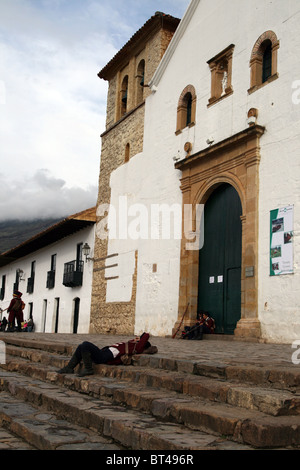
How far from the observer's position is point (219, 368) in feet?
16.1

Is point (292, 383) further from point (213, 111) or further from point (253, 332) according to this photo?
point (213, 111)

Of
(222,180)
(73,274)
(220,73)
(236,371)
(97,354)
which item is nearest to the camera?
(236,371)

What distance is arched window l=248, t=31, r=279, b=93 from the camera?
38.4ft

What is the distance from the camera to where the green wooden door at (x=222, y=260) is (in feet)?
40.3

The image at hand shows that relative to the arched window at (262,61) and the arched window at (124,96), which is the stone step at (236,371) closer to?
the arched window at (262,61)

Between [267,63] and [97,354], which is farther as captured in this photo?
[267,63]

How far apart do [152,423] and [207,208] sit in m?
10.2

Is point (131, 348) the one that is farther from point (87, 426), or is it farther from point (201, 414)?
point (201, 414)

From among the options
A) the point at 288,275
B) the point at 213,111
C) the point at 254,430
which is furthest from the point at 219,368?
the point at 213,111

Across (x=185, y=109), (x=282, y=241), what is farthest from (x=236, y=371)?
(x=185, y=109)

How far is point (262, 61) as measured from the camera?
1200 cm

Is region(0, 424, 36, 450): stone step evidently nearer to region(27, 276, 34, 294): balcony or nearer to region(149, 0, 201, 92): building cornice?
region(149, 0, 201, 92): building cornice

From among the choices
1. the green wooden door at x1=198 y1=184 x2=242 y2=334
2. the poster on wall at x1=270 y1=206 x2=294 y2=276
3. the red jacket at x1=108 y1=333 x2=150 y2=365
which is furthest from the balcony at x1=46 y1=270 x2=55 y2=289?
the red jacket at x1=108 y1=333 x2=150 y2=365

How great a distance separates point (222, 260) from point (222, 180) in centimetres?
200
